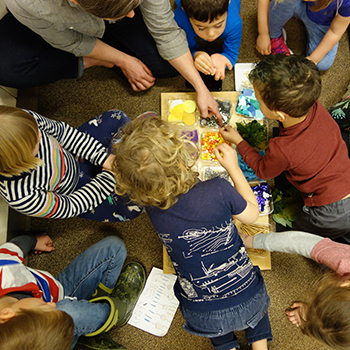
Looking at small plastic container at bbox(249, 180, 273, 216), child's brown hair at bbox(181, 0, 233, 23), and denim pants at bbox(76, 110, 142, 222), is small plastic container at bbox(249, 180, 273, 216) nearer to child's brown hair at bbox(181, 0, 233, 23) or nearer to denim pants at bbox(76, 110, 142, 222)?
denim pants at bbox(76, 110, 142, 222)

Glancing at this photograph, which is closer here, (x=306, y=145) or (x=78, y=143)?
(x=306, y=145)

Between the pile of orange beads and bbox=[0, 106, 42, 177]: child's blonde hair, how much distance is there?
28.6 inches

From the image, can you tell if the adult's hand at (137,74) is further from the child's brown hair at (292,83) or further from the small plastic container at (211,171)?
the child's brown hair at (292,83)

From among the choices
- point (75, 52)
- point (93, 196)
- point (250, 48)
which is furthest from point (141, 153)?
point (250, 48)

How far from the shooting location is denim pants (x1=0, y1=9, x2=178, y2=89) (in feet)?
3.83

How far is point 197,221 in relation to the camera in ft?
3.00

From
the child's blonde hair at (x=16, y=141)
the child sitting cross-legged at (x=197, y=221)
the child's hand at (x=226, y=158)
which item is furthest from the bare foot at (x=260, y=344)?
the child's blonde hair at (x=16, y=141)

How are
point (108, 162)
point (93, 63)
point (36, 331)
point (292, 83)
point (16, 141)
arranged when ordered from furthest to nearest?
point (93, 63) → point (108, 162) → point (292, 83) → point (16, 141) → point (36, 331)

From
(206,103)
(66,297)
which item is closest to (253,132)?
(206,103)

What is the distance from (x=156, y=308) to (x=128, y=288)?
6.7 inches

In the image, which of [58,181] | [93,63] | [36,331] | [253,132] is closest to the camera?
[36,331]

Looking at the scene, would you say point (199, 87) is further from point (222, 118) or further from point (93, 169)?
point (93, 169)

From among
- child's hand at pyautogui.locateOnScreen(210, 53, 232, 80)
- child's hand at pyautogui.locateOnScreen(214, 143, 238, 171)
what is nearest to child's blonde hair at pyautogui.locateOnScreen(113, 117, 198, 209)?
child's hand at pyautogui.locateOnScreen(214, 143, 238, 171)

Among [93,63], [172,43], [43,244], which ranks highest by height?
[172,43]
